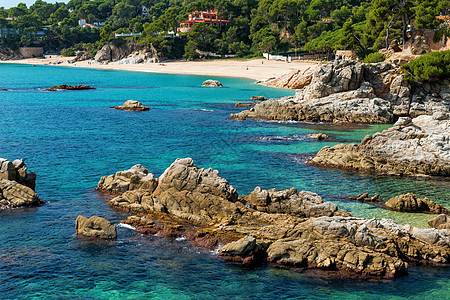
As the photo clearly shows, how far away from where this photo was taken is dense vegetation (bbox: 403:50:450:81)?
57.9 m

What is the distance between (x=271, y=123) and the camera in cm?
5844

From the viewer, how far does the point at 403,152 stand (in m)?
37.9

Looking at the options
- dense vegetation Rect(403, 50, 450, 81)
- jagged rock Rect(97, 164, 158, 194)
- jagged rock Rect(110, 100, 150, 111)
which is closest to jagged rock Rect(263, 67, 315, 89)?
dense vegetation Rect(403, 50, 450, 81)

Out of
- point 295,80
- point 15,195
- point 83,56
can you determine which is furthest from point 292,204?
point 83,56

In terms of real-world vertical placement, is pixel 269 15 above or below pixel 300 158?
above

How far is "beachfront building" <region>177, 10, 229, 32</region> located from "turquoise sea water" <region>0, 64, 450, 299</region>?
100340mm

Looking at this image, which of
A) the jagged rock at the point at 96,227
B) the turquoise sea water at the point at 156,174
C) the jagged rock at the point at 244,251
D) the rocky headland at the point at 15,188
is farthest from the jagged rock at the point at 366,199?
the rocky headland at the point at 15,188

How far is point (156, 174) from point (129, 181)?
510 cm

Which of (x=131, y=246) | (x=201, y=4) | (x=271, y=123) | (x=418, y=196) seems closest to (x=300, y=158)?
(x=418, y=196)

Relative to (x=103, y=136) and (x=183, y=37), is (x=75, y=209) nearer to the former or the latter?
(x=103, y=136)

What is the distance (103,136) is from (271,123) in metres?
20.2

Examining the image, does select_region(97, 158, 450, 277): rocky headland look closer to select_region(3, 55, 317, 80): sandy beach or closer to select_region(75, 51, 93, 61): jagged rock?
select_region(3, 55, 317, 80): sandy beach

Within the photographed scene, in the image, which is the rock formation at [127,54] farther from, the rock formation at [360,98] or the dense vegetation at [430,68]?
the dense vegetation at [430,68]

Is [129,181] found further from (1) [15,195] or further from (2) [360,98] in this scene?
(2) [360,98]
